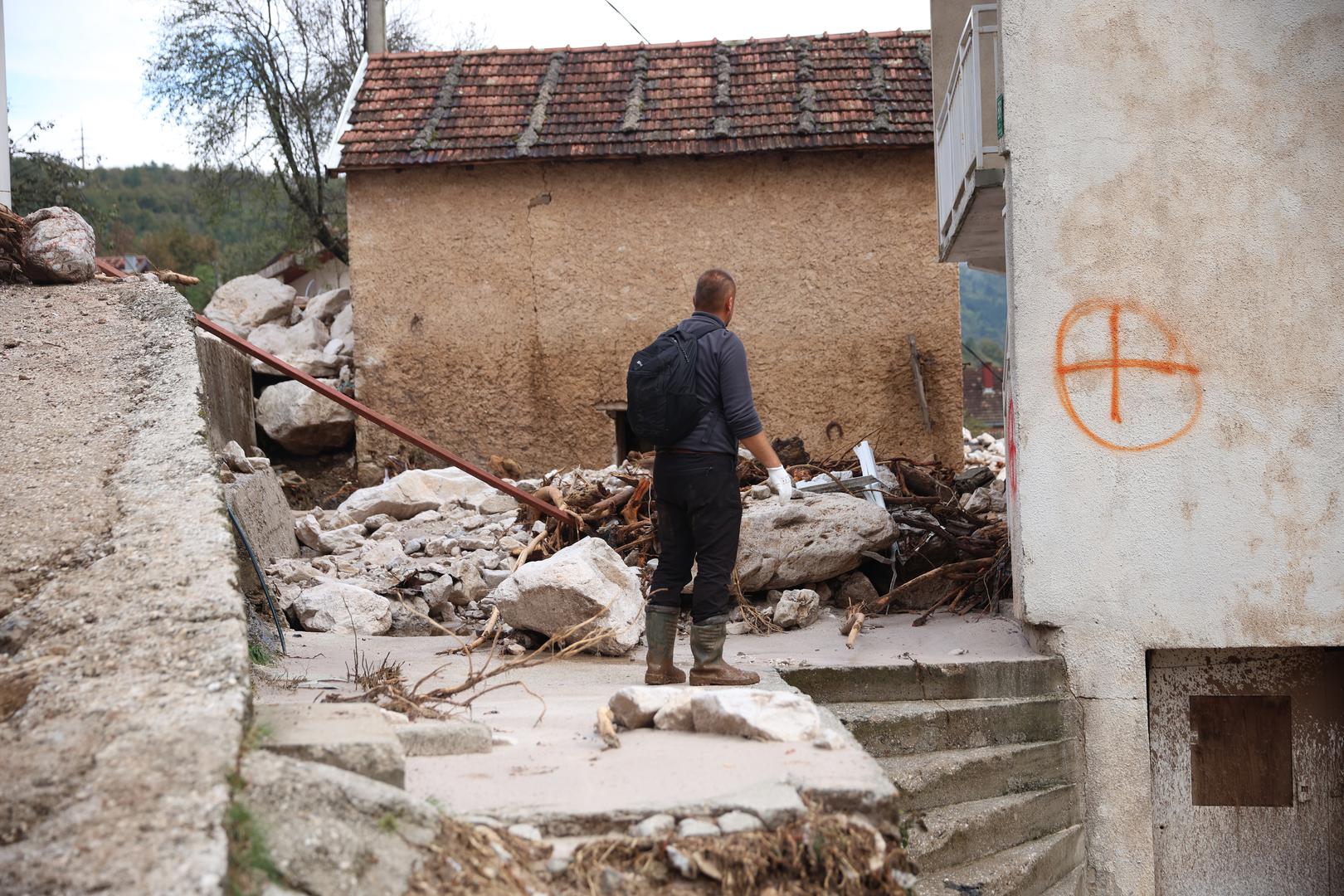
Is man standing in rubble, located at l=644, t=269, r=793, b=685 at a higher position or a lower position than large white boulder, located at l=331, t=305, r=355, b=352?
lower

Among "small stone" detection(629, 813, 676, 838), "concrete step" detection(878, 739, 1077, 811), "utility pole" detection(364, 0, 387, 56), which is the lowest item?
"concrete step" detection(878, 739, 1077, 811)

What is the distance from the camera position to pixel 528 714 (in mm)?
4324

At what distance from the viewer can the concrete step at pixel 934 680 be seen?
529cm

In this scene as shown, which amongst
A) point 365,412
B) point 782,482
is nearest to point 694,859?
point 782,482

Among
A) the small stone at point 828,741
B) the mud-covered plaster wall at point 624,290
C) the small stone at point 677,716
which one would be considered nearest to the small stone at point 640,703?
the small stone at point 677,716

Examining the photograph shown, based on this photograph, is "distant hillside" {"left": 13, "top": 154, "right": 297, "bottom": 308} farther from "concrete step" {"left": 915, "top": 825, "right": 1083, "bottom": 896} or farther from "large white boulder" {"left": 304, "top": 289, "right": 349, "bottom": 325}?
"concrete step" {"left": 915, "top": 825, "right": 1083, "bottom": 896}

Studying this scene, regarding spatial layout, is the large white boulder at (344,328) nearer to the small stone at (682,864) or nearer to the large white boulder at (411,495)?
the large white boulder at (411,495)

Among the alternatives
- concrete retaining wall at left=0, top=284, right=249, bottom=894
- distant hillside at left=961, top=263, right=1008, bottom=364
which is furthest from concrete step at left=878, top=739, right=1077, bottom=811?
distant hillside at left=961, top=263, right=1008, bottom=364

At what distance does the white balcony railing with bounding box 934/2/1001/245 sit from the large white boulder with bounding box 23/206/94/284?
196 inches

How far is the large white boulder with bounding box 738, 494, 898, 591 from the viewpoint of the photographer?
719 cm

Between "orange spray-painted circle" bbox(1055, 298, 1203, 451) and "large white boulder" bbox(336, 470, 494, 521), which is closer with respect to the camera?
"orange spray-painted circle" bbox(1055, 298, 1203, 451)

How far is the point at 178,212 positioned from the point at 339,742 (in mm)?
36639

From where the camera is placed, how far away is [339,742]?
3.08 m

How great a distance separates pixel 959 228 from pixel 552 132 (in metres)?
6.01
